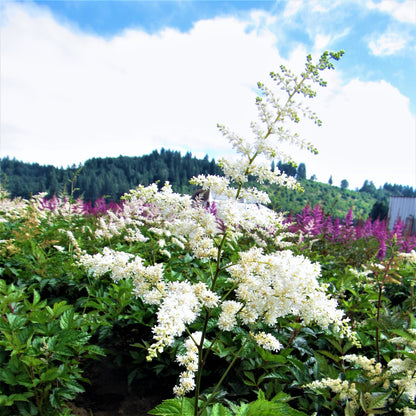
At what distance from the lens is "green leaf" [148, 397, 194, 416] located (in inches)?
62.9

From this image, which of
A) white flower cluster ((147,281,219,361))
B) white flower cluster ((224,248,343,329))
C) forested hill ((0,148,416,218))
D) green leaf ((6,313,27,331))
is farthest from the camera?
forested hill ((0,148,416,218))

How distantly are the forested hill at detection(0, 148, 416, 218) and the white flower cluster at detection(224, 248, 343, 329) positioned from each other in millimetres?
719

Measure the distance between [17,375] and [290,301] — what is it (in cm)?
218

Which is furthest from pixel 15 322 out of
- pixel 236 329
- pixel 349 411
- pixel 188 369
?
pixel 349 411

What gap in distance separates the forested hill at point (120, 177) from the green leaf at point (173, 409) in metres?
1.43

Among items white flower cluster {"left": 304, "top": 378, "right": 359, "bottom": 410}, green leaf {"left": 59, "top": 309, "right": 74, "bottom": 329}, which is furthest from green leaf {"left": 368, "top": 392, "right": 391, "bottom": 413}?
green leaf {"left": 59, "top": 309, "right": 74, "bottom": 329}

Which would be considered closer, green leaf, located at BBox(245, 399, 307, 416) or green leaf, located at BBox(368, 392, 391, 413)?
green leaf, located at BBox(245, 399, 307, 416)

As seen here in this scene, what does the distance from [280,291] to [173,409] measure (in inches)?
39.2

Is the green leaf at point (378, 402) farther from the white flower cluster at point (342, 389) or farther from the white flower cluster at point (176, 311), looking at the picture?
the white flower cluster at point (176, 311)

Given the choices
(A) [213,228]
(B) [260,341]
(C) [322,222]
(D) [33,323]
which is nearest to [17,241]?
(D) [33,323]

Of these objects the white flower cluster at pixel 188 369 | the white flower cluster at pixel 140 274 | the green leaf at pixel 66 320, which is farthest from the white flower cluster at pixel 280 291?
the green leaf at pixel 66 320

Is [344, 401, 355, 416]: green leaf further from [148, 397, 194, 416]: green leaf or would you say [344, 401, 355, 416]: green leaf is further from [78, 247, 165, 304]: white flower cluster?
[78, 247, 165, 304]: white flower cluster

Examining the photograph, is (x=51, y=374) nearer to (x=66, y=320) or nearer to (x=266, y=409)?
(x=66, y=320)

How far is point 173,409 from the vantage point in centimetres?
164
